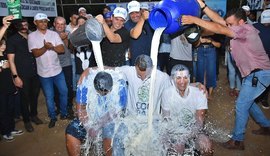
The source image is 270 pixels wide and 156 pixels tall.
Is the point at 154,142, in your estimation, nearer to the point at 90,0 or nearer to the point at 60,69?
the point at 60,69

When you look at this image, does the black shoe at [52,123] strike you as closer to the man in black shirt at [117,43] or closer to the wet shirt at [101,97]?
the man in black shirt at [117,43]

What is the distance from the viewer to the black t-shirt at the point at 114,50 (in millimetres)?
3902

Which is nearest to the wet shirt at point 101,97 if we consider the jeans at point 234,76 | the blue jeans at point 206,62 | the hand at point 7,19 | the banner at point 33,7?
the hand at point 7,19

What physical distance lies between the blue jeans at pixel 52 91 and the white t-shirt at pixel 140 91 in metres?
1.73

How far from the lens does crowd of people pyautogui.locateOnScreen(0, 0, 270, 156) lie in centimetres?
309

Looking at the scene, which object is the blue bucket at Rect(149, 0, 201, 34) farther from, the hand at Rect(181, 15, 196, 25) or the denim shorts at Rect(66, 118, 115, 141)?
the denim shorts at Rect(66, 118, 115, 141)

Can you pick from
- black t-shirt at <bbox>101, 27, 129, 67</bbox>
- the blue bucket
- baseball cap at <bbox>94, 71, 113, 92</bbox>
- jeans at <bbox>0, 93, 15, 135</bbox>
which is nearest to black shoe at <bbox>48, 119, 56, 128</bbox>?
jeans at <bbox>0, 93, 15, 135</bbox>

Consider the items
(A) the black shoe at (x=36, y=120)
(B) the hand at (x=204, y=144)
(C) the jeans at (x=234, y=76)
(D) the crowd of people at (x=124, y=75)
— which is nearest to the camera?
(B) the hand at (x=204, y=144)

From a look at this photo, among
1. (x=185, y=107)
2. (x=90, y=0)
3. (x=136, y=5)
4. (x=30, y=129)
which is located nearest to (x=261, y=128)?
(x=185, y=107)

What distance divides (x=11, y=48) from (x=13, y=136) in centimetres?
138

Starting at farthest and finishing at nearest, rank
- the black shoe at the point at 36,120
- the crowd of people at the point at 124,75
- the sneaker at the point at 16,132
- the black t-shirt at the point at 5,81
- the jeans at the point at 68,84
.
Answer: the jeans at the point at 68,84
the black shoe at the point at 36,120
the sneaker at the point at 16,132
the black t-shirt at the point at 5,81
the crowd of people at the point at 124,75

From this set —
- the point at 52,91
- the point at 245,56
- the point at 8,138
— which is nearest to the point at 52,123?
the point at 52,91

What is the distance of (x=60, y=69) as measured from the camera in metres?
4.68

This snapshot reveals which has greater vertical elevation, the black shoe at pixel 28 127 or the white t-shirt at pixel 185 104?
the white t-shirt at pixel 185 104
